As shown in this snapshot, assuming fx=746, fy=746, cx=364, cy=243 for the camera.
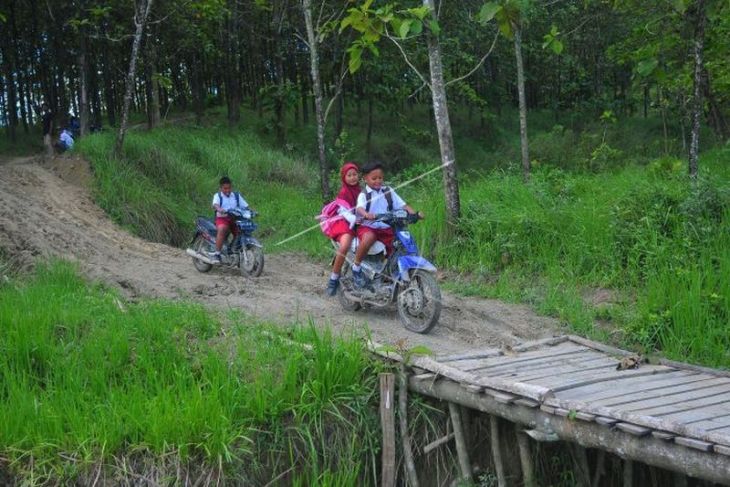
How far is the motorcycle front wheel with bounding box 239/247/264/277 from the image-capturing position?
10.3 meters

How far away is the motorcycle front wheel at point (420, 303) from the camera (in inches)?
274

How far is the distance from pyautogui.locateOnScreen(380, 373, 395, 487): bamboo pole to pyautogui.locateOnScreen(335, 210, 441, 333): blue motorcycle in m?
1.64

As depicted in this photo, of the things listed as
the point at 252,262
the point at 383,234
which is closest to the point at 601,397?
the point at 383,234

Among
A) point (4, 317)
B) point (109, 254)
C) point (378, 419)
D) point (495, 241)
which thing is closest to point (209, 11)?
point (109, 254)

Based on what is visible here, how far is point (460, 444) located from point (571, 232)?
4.48 m

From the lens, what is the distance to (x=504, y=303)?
826cm

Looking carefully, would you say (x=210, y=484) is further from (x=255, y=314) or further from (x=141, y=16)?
(x=141, y=16)

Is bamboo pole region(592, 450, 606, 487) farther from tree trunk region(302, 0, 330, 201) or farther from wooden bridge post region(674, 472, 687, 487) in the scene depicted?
tree trunk region(302, 0, 330, 201)

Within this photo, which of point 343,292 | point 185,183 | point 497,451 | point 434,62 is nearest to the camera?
point 497,451

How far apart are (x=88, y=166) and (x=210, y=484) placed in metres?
11.1

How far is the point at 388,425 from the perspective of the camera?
211 inches

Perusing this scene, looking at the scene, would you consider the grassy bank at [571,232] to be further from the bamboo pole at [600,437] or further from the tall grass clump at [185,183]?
the bamboo pole at [600,437]

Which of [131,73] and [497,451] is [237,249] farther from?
[497,451]

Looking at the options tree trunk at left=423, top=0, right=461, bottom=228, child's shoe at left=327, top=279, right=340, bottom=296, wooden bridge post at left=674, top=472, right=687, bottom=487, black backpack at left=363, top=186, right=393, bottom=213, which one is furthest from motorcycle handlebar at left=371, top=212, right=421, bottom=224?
wooden bridge post at left=674, top=472, right=687, bottom=487
